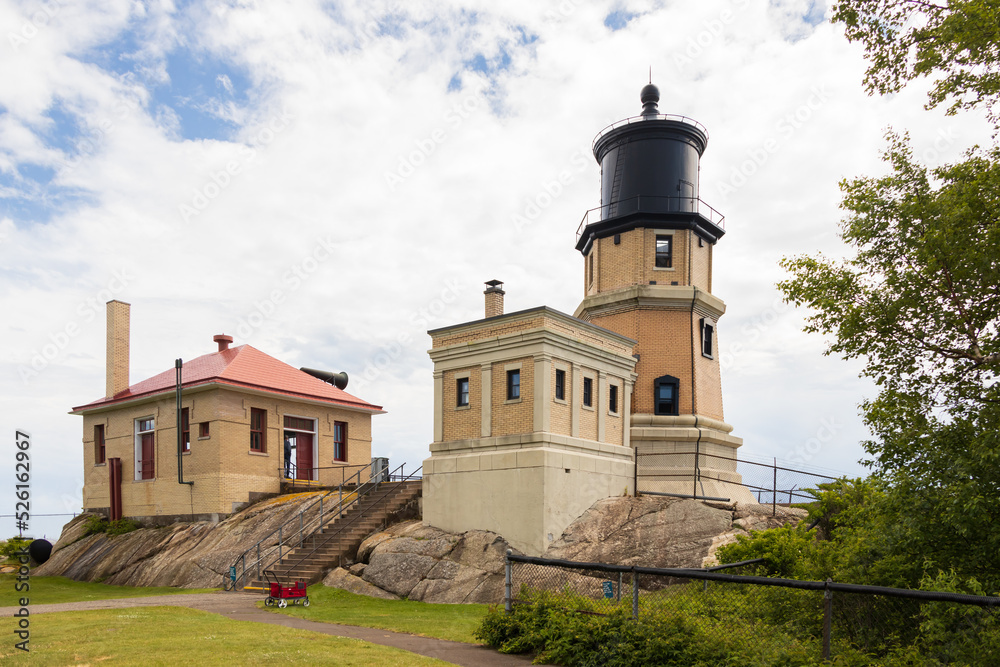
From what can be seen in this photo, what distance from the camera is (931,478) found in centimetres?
1280

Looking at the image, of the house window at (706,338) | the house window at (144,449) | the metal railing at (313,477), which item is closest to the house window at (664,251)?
the house window at (706,338)

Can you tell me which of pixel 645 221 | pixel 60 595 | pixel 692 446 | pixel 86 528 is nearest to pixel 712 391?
pixel 692 446

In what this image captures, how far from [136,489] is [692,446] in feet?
78.5

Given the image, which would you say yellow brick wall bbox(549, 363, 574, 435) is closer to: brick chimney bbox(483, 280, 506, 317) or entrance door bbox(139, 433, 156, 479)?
brick chimney bbox(483, 280, 506, 317)

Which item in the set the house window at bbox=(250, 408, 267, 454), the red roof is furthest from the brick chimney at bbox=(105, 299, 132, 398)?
the house window at bbox=(250, 408, 267, 454)

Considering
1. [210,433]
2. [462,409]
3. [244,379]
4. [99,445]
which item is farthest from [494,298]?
[99,445]

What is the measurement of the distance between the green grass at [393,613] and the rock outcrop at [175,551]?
17.2 feet

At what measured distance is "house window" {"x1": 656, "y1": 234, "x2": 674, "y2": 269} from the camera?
31.0m

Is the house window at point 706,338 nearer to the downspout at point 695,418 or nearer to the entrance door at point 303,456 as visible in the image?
the downspout at point 695,418

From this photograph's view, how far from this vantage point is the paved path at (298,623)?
12281 millimetres

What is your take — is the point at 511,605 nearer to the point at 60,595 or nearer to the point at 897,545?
the point at 897,545

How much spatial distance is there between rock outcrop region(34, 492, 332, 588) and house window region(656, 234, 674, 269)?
54.2ft

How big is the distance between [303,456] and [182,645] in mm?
21623

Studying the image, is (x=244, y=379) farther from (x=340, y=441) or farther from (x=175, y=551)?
(x=175, y=551)
